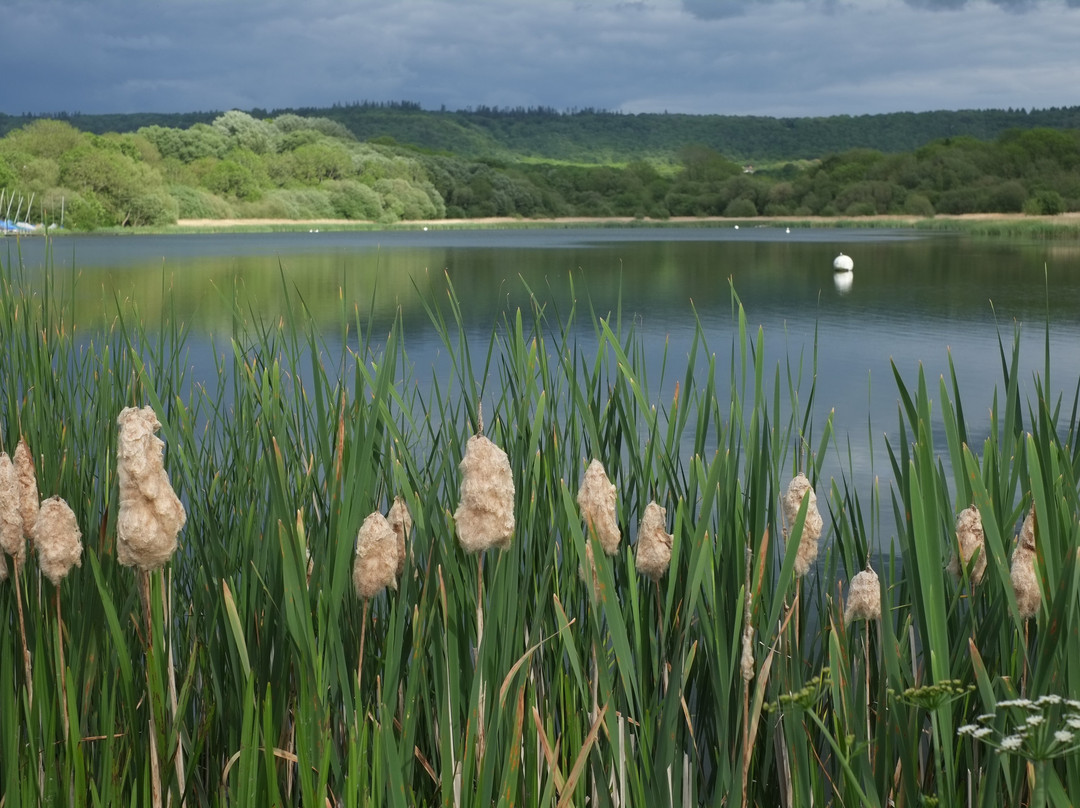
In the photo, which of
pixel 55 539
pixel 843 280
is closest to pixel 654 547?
pixel 55 539

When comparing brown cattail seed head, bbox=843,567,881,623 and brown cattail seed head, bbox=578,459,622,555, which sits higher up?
brown cattail seed head, bbox=578,459,622,555

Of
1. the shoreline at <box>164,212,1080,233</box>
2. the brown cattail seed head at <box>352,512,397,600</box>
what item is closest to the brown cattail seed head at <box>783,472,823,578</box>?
the brown cattail seed head at <box>352,512,397,600</box>

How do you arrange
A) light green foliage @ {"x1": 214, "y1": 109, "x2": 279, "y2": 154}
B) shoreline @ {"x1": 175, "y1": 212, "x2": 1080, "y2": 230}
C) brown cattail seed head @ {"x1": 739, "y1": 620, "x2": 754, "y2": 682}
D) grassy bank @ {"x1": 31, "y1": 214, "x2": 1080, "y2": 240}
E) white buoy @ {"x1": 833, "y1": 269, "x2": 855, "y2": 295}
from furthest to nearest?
1. light green foliage @ {"x1": 214, "y1": 109, "x2": 279, "y2": 154}
2. shoreline @ {"x1": 175, "y1": 212, "x2": 1080, "y2": 230}
3. grassy bank @ {"x1": 31, "y1": 214, "x2": 1080, "y2": 240}
4. white buoy @ {"x1": 833, "y1": 269, "x2": 855, "y2": 295}
5. brown cattail seed head @ {"x1": 739, "y1": 620, "x2": 754, "y2": 682}

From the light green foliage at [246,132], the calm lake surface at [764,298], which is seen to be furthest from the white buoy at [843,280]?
the light green foliage at [246,132]

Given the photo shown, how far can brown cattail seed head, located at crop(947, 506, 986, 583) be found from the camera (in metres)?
1.73

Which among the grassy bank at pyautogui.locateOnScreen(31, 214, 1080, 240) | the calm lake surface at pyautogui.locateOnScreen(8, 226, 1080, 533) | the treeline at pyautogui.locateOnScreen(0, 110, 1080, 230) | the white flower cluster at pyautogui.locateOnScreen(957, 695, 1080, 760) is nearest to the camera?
the white flower cluster at pyautogui.locateOnScreen(957, 695, 1080, 760)

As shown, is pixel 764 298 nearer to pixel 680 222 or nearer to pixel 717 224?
pixel 717 224

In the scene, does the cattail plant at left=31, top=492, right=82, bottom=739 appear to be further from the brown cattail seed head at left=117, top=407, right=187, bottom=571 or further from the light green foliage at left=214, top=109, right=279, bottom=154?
the light green foliage at left=214, top=109, right=279, bottom=154

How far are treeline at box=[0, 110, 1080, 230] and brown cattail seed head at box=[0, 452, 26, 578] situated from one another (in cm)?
4570

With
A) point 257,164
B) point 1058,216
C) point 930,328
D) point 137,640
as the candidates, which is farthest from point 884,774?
point 257,164

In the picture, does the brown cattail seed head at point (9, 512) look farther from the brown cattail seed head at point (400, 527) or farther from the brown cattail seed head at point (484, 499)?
the brown cattail seed head at point (484, 499)

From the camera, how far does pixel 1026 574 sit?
1.51 meters

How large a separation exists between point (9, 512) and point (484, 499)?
0.72 metres

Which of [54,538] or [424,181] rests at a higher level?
[424,181]
